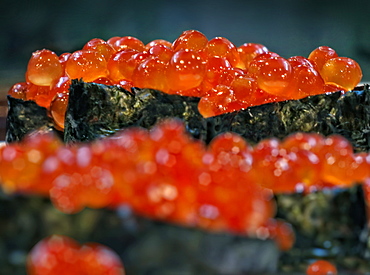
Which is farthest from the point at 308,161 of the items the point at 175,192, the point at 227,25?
the point at 227,25

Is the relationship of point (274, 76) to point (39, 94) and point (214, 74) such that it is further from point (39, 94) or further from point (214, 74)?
point (39, 94)

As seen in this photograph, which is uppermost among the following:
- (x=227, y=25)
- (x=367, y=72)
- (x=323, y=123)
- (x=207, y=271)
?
(x=207, y=271)

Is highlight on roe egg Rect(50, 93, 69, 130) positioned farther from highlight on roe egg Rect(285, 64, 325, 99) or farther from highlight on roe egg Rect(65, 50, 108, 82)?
highlight on roe egg Rect(285, 64, 325, 99)

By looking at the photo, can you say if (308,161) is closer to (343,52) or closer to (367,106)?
(367,106)

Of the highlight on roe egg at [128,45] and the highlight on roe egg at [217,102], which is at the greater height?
the highlight on roe egg at [128,45]

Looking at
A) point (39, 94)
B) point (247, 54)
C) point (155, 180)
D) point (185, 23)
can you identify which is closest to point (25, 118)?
point (39, 94)

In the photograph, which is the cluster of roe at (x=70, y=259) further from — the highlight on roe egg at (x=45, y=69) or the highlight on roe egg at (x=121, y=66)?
the highlight on roe egg at (x=45, y=69)

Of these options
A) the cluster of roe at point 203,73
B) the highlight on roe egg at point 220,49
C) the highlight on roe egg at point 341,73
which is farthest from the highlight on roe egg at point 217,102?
the highlight on roe egg at point 341,73
